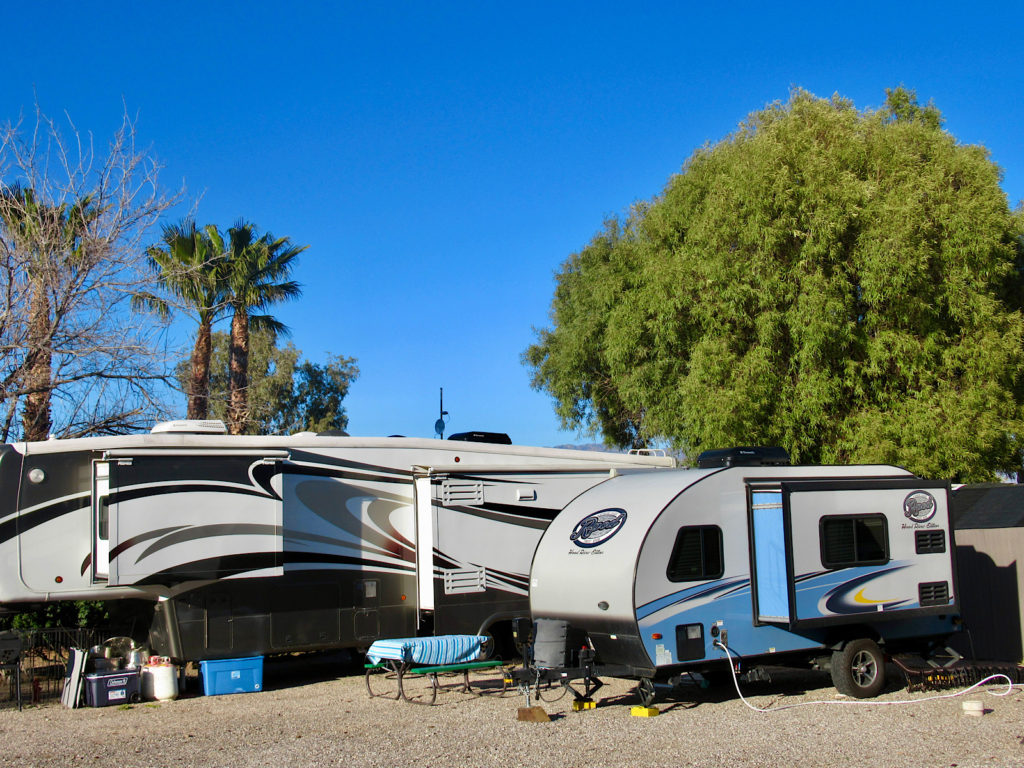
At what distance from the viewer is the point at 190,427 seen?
12.3m

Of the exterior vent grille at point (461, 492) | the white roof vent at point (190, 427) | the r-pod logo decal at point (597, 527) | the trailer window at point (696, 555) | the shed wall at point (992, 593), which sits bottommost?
the shed wall at point (992, 593)

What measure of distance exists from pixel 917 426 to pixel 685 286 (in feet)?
17.1

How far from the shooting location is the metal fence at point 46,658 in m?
11.7

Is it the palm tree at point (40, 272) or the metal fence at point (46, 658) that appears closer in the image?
the metal fence at point (46, 658)

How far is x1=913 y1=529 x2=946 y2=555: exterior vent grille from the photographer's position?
36.2ft

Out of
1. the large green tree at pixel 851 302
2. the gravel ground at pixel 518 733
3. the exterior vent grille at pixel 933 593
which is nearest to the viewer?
the gravel ground at pixel 518 733

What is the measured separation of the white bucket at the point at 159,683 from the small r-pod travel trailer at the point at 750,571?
14.5 feet

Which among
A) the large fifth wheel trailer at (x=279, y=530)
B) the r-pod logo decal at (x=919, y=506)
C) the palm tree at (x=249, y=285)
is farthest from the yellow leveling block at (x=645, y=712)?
the palm tree at (x=249, y=285)

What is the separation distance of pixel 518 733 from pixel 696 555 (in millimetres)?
2546

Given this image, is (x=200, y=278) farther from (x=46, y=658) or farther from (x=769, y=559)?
(x=769, y=559)

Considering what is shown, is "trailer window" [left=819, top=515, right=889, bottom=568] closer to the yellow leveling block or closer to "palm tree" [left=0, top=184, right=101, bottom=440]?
the yellow leveling block

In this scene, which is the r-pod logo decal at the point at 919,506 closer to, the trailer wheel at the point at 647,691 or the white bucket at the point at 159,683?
the trailer wheel at the point at 647,691

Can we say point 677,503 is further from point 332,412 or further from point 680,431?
point 332,412

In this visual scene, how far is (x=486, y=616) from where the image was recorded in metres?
13.0
